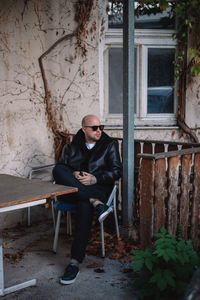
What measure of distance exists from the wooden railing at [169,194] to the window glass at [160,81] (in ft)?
8.07

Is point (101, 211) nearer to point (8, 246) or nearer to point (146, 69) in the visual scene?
point (8, 246)

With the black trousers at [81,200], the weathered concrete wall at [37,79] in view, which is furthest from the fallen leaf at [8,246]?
the black trousers at [81,200]

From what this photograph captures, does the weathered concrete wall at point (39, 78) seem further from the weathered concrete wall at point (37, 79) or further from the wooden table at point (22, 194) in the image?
the wooden table at point (22, 194)

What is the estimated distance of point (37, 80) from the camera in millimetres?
5738

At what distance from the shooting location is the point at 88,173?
14.5ft

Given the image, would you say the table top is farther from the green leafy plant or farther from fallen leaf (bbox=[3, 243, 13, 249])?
fallen leaf (bbox=[3, 243, 13, 249])

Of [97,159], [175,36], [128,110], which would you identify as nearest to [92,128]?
[97,159]

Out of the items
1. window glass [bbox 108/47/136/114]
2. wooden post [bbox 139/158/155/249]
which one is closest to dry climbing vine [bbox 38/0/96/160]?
window glass [bbox 108/47/136/114]

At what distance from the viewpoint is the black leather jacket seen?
4.40m

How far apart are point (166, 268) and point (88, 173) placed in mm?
1539

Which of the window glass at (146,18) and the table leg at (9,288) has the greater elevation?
the window glass at (146,18)

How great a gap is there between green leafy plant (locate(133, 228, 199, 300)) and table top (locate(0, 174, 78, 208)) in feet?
2.83

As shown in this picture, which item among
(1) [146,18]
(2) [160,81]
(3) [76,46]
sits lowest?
(2) [160,81]

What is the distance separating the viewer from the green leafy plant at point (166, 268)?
307 cm
